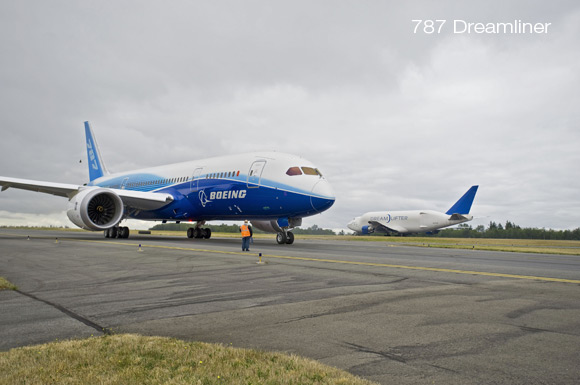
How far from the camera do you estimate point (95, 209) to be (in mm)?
24406

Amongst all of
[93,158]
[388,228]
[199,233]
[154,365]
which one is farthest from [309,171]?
[388,228]

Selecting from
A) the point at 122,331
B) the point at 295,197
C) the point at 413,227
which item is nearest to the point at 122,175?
the point at 295,197

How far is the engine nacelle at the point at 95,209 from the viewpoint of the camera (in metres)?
22.8

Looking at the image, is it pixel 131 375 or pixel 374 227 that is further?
pixel 374 227

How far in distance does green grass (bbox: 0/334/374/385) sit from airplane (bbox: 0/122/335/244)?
51.1 ft

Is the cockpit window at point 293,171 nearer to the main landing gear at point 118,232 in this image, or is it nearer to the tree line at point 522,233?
the main landing gear at point 118,232

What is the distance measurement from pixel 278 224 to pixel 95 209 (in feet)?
Answer: 36.1

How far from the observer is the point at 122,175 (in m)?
33.3

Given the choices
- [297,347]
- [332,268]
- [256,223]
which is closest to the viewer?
[297,347]

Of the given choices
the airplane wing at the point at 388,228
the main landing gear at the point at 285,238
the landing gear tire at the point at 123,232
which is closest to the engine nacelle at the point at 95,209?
the landing gear tire at the point at 123,232

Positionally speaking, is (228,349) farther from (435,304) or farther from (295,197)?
(295,197)

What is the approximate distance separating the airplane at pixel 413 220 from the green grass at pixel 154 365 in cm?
5729

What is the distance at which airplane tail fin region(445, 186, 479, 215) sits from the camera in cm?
5579

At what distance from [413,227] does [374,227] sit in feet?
23.4
